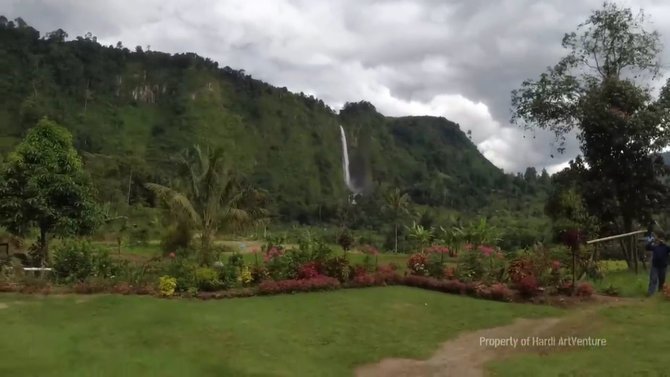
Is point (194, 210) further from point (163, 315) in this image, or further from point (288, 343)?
point (288, 343)

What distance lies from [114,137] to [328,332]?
8635 centimetres

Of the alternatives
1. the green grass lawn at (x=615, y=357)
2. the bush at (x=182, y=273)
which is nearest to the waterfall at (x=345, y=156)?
the bush at (x=182, y=273)

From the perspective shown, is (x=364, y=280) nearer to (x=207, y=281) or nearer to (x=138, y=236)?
(x=207, y=281)

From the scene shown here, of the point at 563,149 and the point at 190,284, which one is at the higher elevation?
the point at 563,149

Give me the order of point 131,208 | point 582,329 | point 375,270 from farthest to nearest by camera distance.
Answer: point 131,208 < point 375,270 < point 582,329

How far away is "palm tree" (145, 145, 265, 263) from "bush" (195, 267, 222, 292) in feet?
15.8

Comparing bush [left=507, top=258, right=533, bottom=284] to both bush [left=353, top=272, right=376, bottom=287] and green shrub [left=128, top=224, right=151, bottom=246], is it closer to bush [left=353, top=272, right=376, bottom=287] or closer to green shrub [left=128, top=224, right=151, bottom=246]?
bush [left=353, top=272, right=376, bottom=287]

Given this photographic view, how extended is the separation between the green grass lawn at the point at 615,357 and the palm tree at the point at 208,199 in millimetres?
12133

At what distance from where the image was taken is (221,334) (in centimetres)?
971

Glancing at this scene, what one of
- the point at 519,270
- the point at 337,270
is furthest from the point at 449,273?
the point at 337,270

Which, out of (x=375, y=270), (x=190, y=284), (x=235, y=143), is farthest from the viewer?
(x=235, y=143)

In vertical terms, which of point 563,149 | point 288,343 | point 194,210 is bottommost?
point 288,343

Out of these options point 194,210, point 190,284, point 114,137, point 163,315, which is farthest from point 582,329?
point 114,137

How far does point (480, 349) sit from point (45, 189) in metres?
12.7
